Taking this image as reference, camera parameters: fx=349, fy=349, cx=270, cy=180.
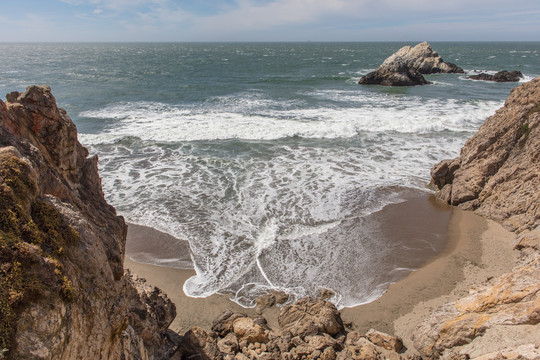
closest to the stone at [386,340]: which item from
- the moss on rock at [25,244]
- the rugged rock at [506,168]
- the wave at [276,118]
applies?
the moss on rock at [25,244]

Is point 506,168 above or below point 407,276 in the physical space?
above

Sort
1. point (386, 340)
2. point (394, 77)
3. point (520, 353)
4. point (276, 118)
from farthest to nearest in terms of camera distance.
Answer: point (394, 77) < point (276, 118) < point (386, 340) < point (520, 353)

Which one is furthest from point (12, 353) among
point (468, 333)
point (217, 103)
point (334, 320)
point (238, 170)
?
point (217, 103)

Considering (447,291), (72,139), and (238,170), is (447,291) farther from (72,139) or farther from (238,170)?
(238,170)

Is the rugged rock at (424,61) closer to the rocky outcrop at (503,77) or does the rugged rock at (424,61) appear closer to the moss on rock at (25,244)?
the rocky outcrop at (503,77)

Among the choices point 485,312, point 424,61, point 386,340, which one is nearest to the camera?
point 485,312

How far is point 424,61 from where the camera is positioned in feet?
180

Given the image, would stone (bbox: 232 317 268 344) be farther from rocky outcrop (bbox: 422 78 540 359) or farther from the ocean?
rocky outcrop (bbox: 422 78 540 359)

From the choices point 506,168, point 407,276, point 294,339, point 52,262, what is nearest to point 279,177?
point 407,276

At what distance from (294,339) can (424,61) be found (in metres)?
58.3

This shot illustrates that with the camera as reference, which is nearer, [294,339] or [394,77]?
[294,339]

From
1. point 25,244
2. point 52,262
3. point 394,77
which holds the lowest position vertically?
point 52,262

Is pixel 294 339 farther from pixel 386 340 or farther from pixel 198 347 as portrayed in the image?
pixel 198 347

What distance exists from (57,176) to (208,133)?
16681 mm
